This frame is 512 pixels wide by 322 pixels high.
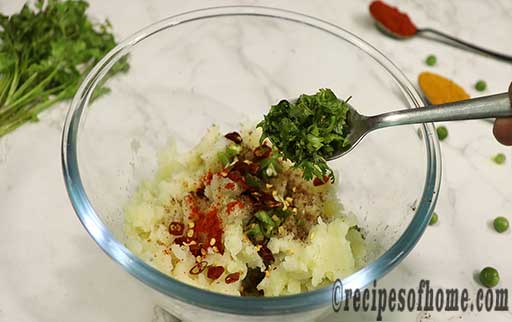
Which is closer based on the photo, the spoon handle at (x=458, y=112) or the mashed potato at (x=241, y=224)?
the spoon handle at (x=458, y=112)

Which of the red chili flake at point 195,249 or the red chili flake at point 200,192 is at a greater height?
the red chili flake at point 200,192

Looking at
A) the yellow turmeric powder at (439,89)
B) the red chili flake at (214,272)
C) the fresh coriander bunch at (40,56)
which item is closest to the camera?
the red chili flake at (214,272)

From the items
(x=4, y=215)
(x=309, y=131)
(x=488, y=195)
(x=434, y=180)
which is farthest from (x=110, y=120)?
(x=488, y=195)

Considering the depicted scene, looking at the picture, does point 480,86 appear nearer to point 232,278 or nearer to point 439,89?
point 439,89

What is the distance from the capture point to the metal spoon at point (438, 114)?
1.19 m

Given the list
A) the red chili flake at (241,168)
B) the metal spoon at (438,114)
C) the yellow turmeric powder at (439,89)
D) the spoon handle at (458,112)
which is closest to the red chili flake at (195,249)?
the red chili flake at (241,168)

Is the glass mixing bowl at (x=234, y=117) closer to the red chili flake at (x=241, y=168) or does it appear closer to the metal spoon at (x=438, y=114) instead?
the metal spoon at (x=438, y=114)

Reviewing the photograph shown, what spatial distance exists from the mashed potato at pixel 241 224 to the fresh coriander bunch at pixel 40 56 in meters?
0.53

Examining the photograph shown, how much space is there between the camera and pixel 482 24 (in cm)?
225

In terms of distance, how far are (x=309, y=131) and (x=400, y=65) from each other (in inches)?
33.7

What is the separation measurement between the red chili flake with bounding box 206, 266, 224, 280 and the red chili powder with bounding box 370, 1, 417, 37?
3.98 feet

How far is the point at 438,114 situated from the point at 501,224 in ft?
2.01

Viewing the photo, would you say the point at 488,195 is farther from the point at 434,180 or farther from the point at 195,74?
the point at 195,74

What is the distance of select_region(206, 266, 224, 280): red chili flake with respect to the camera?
4.35 ft
